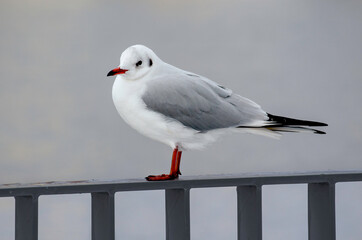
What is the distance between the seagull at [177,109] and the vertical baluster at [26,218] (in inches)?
12.6

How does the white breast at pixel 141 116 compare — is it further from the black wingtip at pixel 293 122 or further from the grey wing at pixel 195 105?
Answer: the black wingtip at pixel 293 122

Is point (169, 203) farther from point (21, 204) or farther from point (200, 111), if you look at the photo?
point (21, 204)

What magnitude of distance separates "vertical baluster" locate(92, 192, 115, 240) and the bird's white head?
0.33 meters

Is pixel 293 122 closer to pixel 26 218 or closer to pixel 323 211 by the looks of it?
pixel 323 211

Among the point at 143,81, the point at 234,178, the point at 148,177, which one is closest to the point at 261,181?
the point at 234,178

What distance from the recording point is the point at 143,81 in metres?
1.59

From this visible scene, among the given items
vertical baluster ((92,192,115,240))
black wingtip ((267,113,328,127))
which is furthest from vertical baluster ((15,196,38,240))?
black wingtip ((267,113,328,127))

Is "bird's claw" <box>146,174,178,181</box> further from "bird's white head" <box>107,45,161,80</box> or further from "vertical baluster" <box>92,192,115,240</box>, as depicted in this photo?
"bird's white head" <box>107,45,161,80</box>

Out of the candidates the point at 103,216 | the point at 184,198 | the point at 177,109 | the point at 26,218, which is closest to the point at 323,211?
the point at 184,198

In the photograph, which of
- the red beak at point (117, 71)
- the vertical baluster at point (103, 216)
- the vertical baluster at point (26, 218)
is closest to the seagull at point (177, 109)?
the red beak at point (117, 71)

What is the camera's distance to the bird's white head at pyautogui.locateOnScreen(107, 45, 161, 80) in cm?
156

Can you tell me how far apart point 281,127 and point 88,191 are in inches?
22.0

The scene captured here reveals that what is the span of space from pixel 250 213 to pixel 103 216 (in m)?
0.41

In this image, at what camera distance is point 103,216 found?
1.53 metres
